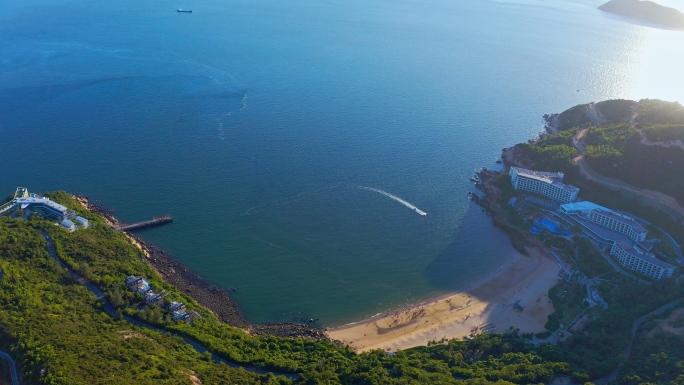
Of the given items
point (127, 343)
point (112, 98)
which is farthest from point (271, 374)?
point (112, 98)

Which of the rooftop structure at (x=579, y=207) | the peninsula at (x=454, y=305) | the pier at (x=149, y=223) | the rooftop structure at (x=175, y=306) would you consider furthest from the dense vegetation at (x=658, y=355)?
the pier at (x=149, y=223)

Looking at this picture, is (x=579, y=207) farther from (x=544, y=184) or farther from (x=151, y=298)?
(x=151, y=298)

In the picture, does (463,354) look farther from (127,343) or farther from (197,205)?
(197,205)

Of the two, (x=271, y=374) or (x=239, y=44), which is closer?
(x=271, y=374)

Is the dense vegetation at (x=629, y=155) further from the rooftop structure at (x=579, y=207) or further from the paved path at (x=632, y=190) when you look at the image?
the rooftop structure at (x=579, y=207)

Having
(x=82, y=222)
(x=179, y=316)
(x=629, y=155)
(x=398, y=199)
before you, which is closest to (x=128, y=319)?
(x=179, y=316)

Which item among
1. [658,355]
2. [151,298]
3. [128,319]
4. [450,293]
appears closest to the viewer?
[658,355]
